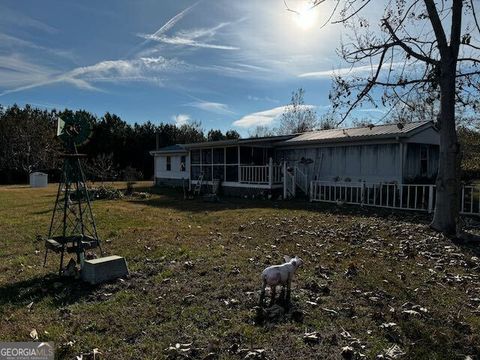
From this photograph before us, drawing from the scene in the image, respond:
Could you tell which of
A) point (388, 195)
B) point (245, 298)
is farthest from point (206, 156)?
point (245, 298)

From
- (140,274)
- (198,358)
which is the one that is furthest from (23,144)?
(198,358)

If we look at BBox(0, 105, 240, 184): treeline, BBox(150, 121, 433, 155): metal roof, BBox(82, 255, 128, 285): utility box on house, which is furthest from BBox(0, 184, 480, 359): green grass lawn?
→ BBox(0, 105, 240, 184): treeline

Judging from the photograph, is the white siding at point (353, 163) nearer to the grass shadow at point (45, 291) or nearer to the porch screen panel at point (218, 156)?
the porch screen panel at point (218, 156)

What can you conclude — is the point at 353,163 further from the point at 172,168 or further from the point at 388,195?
the point at 172,168

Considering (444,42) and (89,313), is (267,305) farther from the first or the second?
(444,42)

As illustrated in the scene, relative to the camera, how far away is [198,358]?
3.21 m

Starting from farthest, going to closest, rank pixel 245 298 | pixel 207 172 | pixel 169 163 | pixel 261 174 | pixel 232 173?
pixel 169 163, pixel 207 172, pixel 232 173, pixel 261 174, pixel 245 298

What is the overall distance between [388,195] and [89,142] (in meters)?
29.6

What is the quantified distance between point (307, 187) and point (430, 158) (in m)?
5.26

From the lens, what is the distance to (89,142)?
117ft

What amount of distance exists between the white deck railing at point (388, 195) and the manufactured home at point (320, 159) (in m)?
0.55

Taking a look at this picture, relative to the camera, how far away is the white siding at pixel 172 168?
25422 millimetres

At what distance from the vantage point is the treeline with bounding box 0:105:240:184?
34.2m

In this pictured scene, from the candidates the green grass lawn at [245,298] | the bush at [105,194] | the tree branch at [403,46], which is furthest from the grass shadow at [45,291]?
the bush at [105,194]
